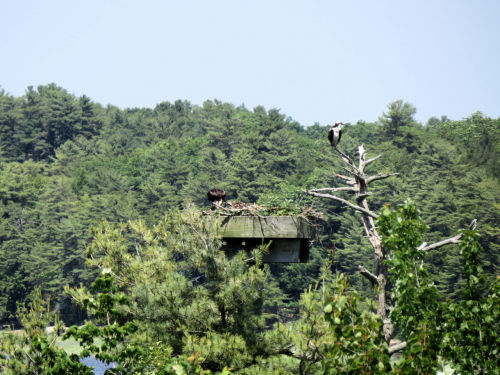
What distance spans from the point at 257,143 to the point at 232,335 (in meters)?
62.3

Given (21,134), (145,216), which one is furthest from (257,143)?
(21,134)

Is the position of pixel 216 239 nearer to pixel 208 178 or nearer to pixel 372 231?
pixel 372 231

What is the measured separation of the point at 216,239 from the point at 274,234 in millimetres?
430

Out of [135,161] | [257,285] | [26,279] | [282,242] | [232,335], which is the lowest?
[26,279]

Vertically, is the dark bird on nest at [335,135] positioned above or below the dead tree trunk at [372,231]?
above

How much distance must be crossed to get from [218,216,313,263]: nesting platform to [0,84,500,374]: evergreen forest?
0.10m

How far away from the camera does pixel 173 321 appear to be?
16.3 feet

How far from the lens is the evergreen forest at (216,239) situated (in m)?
3.07

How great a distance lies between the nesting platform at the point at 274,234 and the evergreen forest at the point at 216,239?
0.10 metres

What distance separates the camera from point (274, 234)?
4.33 meters

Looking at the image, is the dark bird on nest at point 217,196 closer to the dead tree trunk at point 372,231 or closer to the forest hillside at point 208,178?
the dead tree trunk at point 372,231

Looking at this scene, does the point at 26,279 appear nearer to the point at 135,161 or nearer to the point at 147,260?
the point at 135,161

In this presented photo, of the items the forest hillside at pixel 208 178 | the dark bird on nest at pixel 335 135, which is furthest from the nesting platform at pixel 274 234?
the forest hillside at pixel 208 178

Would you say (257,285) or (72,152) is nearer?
(257,285)
